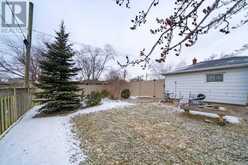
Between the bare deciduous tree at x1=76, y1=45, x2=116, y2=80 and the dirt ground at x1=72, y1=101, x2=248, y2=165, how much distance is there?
20.9 meters

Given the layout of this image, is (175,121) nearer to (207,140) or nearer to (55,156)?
(207,140)

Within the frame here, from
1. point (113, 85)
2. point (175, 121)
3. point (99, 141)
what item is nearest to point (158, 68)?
point (113, 85)

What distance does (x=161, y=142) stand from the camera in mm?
4297

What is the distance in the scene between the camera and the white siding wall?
9672 millimetres

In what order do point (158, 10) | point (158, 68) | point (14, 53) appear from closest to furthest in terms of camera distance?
point (158, 10), point (14, 53), point (158, 68)

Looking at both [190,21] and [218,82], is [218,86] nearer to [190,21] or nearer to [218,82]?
[218,82]

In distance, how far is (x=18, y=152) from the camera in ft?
12.2

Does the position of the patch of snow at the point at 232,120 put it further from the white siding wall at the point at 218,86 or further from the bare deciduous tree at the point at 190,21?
the bare deciduous tree at the point at 190,21

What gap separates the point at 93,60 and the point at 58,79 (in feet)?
60.4

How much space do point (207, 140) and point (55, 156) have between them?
11.7 feet

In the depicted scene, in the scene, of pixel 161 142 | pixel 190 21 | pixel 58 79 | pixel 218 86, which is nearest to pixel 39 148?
pixel 161 142

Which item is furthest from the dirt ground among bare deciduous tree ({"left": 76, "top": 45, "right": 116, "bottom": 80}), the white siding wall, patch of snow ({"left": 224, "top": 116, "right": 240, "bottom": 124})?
bare deciduous tree ({"left": 76, "top": 45, "right": 116, "bottom": 80})

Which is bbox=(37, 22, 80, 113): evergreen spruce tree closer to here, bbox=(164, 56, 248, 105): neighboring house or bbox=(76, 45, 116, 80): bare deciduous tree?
bbox=(164, 56, 248, 105): neighboring house

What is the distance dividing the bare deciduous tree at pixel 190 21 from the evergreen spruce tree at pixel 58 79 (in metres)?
7.84
